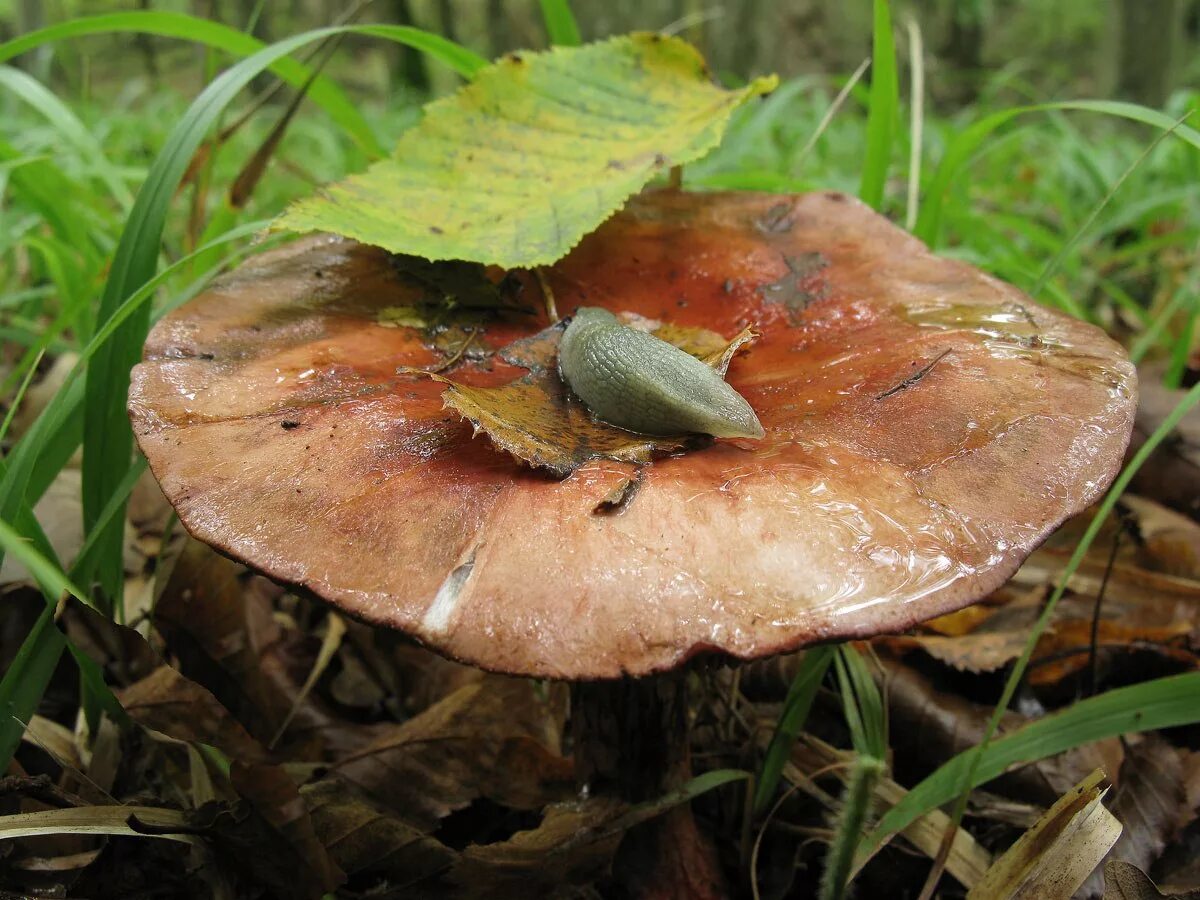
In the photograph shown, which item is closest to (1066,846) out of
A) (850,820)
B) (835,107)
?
(850,820)

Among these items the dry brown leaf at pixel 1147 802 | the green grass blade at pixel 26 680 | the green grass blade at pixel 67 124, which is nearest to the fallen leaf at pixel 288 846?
the green grass blade at pixel 26 680

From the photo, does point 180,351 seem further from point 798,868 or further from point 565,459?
point 798,868

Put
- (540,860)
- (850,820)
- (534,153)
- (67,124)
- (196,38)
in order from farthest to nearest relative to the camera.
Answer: (67,124)
(196,38)
(534,153)
(540,860)
(850,820)

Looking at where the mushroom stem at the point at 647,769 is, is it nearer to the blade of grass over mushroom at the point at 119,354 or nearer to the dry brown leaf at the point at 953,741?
the dry brown leaf at the point at 953,741

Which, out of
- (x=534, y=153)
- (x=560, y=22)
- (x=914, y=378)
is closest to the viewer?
(x=914, y=378)

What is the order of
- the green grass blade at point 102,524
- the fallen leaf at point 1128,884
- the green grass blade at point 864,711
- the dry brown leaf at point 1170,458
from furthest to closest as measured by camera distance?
the dry brown leaf at point 1170,458
the green grass blade at point 864,711
the green grass blade at point 102,524
the fallen leaf at point 1128,884

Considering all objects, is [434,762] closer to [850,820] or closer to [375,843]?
[375,843]

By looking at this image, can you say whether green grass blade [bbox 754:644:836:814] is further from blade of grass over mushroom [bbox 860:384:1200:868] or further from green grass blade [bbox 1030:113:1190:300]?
green grass blade [bbox 1030:113:1190:300]
